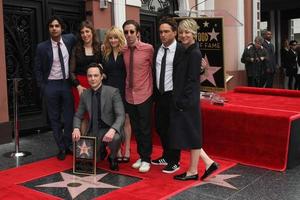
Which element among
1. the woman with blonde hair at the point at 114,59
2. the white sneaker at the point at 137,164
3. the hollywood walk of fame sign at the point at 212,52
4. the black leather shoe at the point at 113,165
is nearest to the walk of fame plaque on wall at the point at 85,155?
the black leather shoe at the point at 113,165

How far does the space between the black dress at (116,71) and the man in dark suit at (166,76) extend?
43 cm

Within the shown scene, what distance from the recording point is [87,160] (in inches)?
194

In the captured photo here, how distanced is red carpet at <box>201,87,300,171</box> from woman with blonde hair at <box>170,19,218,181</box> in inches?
30.8

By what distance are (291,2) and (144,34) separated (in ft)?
38.1

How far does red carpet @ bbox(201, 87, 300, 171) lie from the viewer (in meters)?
5.09

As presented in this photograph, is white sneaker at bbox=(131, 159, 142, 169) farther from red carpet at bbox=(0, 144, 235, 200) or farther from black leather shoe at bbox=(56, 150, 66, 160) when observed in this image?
black leather shoe at bbox=(56, 150, 66, 160)

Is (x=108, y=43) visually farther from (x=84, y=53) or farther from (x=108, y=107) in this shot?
(x=108, y=107)

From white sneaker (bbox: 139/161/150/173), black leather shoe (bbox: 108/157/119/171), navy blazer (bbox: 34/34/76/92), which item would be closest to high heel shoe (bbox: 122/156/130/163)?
black leather shoe (bbox: 108/157/119/171)

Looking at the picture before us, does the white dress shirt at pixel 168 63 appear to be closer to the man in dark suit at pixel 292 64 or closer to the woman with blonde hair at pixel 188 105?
the woman with blonde hair at pixel 188 105

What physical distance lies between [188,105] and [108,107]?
3.26 feet

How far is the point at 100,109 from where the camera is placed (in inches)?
198

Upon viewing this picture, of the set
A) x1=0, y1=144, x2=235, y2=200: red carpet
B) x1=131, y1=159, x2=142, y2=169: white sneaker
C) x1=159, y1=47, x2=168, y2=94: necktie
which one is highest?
x1=159, y1=47, x2=168, y2=94: necktie

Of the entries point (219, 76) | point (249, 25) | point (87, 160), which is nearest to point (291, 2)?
point (249, 25)

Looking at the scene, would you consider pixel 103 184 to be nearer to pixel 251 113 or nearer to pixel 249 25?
pixel 251 113
